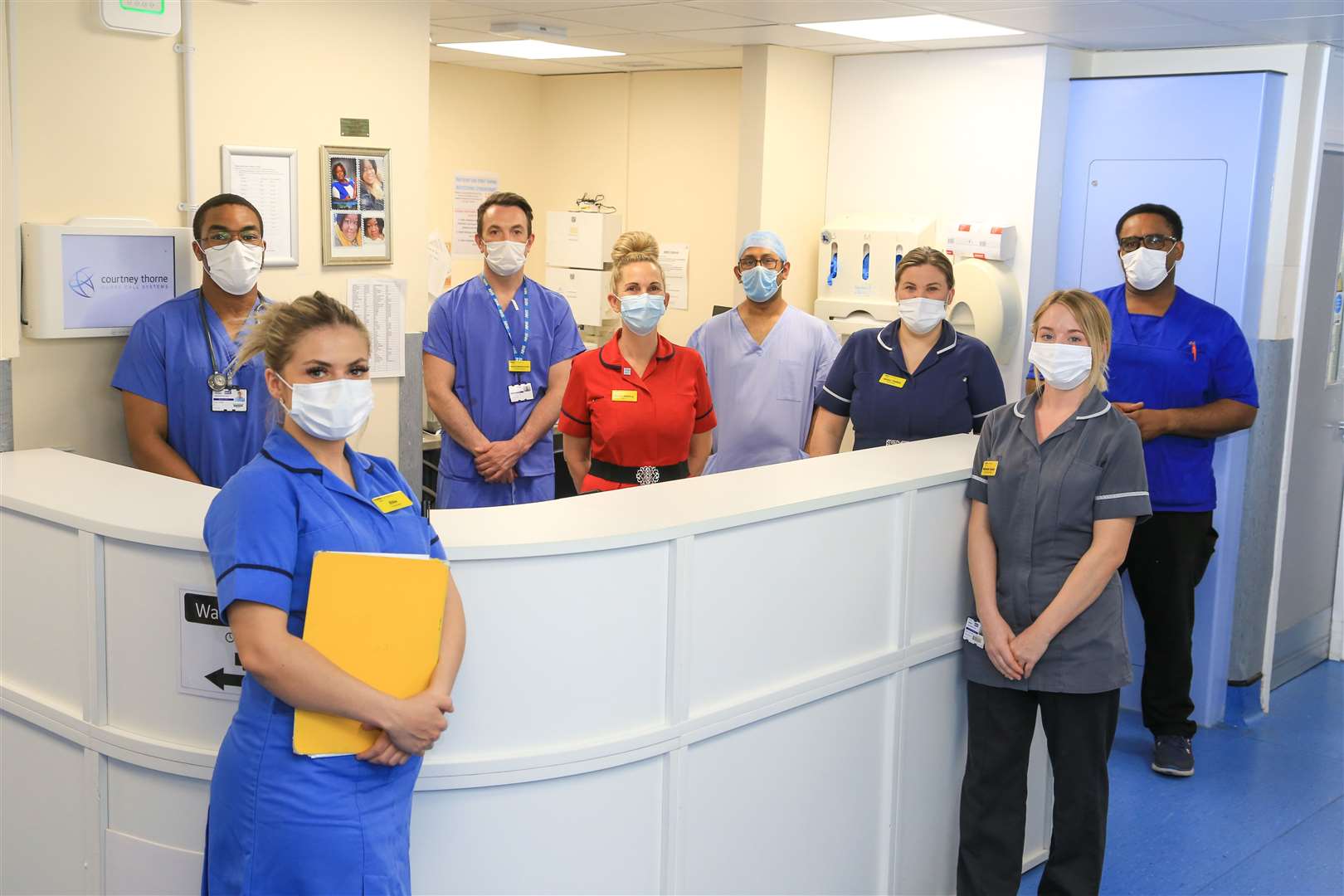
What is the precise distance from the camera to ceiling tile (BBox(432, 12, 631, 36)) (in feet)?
15.7

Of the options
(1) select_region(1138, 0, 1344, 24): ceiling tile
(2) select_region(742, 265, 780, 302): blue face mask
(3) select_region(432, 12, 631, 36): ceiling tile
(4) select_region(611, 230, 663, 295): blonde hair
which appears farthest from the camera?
(3) select_region(432, 12, 631, 36): ceiling tile

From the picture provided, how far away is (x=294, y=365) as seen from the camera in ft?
6.39

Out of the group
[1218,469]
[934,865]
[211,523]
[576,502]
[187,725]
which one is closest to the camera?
[211,523]

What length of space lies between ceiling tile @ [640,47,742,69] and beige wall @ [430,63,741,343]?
205 millimetres

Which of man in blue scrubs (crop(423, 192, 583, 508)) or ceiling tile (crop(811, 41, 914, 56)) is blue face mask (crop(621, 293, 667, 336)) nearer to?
man in blue scrubs (crop(423, 192, 583, 508))

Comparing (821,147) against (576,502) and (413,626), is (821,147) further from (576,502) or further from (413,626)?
(413,626)

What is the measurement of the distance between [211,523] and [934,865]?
199 centimetres

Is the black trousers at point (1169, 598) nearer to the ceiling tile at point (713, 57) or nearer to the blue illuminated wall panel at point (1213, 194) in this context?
the blue illuminated wall panel at point (1213, 194)

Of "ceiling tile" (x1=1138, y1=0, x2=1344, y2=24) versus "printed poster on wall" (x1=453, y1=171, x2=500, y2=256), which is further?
"printed poster on wall" (x1=453, y1=171, x2=500, y2=256)

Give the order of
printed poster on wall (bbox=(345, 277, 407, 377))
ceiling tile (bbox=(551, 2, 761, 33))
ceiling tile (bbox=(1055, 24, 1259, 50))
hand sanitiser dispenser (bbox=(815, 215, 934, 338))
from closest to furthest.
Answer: printed poster on wall (bbox=(345, 277, 407, 377)), ceiling tile (bbox=(1055, 24, 1259, 50)), ceiling tile (bbox=(551, 2, 761, 33)), hand sanitiser dispenser (bbox=(815, 215, 934, 338))

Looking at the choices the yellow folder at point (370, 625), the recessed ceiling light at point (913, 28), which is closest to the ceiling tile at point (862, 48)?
the recessed ceiling light at point (913, 28)

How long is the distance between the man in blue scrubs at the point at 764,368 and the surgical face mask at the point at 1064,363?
109cm

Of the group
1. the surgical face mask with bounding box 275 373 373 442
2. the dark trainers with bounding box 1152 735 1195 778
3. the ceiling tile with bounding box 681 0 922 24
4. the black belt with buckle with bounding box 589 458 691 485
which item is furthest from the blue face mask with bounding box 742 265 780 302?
the surgical face mask with bounding box 275 373 373 442

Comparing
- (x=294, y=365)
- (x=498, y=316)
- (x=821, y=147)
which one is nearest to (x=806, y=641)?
(x=294, y=365)
